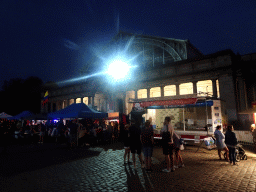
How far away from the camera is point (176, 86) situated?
2455 centimetres

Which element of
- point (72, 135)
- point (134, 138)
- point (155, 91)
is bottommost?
point (72, 135)

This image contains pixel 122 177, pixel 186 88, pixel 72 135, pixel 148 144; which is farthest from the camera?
pixel 186 88

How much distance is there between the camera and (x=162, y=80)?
25594 millimetres

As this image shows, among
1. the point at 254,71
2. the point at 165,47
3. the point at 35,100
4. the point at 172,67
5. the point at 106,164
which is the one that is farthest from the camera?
the point at 35,100

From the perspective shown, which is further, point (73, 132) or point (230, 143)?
point (73, 132)

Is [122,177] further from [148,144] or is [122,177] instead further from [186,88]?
[186,88]

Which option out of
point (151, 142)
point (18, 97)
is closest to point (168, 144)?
point (151, 142)

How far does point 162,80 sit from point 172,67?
236 cm

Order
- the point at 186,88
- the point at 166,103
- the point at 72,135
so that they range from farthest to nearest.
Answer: the point at 186,88 < the point at 166,103 < the point at 72,135

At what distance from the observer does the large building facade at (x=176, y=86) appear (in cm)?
1466

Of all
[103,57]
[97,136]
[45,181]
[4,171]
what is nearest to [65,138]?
[97,136]

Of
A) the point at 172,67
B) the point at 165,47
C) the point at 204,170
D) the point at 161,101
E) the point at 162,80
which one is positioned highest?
the point at 165,47

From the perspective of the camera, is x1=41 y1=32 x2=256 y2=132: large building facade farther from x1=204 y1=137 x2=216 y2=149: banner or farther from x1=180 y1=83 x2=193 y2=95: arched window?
x1=204 y1=137 x2=216 y2=149: banner

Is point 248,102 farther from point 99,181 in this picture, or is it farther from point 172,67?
point 99,181
